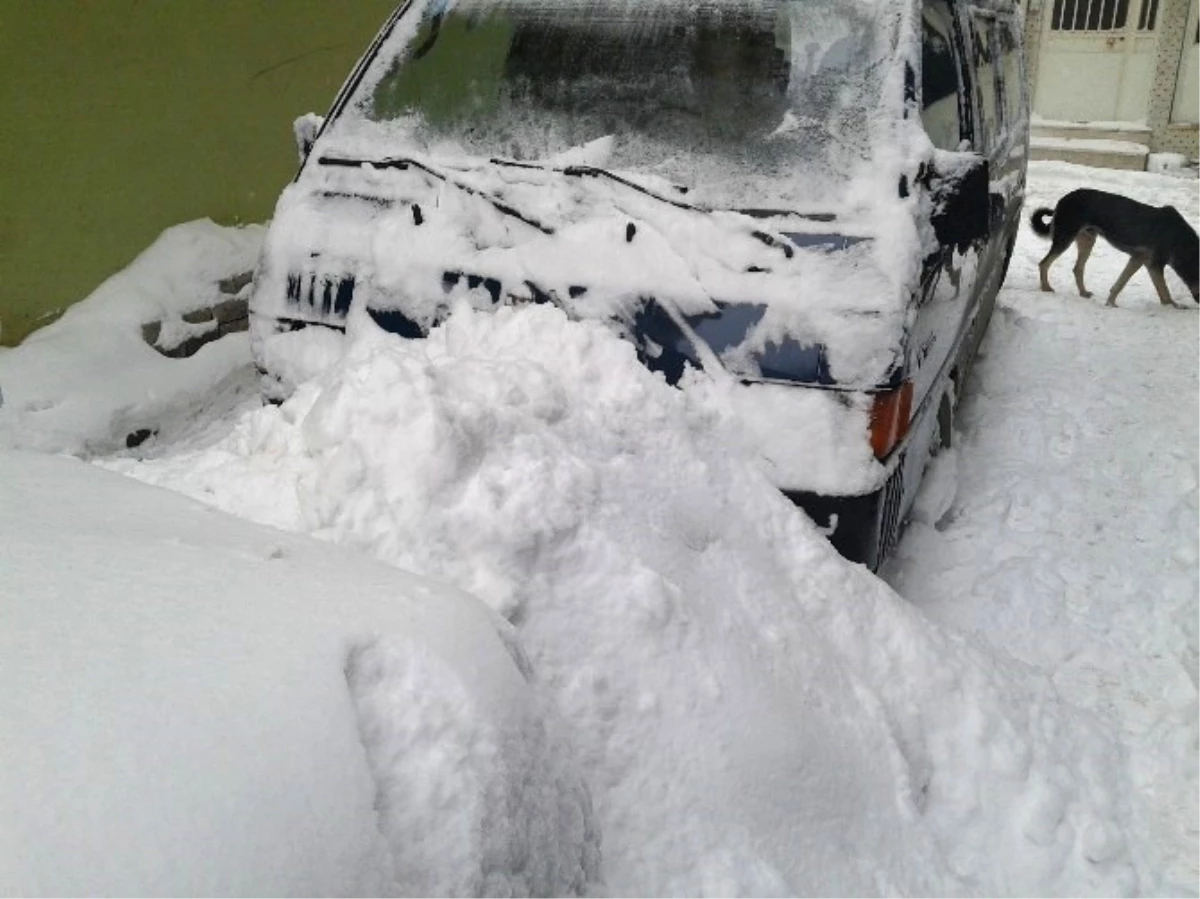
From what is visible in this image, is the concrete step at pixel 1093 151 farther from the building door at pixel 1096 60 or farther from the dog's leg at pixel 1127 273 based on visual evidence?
the dog's leg at pixel 1127 273

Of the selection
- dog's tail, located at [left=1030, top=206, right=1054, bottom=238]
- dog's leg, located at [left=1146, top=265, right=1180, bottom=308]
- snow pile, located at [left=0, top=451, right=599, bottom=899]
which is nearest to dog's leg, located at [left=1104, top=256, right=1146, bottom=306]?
dog's leg, located at [left=1146, top=265, right=1180, bottom=308]

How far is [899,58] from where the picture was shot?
9.30 ft

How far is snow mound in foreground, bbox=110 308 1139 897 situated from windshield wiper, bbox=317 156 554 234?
1.07 feet

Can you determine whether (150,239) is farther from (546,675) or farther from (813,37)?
(546,675)

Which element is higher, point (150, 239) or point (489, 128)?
point (489, 128)

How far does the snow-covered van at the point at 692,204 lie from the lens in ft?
8.22

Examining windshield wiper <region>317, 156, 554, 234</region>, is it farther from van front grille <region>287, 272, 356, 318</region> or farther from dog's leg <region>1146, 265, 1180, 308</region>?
dog's leg <region>1146, 265, 1180, 308</region>

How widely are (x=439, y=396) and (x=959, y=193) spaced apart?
1587mm

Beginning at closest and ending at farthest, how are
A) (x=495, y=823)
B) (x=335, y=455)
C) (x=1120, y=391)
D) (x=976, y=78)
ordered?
(x=495, y=823), (x=335, y=455), (x=976, y=78), (x=1120, y=391)

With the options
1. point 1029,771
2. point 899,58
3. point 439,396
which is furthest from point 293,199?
point 1029,771

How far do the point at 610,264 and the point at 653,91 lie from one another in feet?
2.33

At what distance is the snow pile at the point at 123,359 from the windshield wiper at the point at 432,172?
168 centimetres

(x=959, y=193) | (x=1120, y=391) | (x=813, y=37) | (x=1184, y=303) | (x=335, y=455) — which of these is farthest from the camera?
(x=1184, y=303)

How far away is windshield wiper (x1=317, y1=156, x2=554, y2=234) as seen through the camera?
9.02 feet
